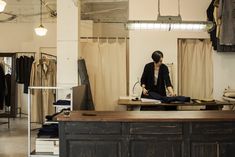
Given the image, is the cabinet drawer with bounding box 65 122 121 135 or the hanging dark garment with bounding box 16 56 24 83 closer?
the cabinet drawer with bounding box 65 122 121 135

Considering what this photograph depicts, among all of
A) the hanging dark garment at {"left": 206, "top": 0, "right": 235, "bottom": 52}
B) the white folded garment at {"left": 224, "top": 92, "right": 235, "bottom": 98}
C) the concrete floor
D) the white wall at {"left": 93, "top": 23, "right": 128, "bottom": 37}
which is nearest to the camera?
the concrete floor

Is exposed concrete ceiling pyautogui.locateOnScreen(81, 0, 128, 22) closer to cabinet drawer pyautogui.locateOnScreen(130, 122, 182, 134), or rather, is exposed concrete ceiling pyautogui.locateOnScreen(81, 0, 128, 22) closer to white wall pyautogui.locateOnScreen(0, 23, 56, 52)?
white wall pyautogui.locateOnScreen(0, 23, 56, 52)

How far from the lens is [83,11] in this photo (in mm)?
9359

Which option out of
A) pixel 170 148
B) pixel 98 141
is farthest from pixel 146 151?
pixel 98 141

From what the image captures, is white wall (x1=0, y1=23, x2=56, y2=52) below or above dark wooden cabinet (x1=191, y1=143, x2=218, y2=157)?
above

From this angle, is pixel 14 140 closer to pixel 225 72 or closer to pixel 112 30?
pixel 225 72

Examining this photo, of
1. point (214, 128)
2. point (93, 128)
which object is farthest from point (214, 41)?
point (93, 128)

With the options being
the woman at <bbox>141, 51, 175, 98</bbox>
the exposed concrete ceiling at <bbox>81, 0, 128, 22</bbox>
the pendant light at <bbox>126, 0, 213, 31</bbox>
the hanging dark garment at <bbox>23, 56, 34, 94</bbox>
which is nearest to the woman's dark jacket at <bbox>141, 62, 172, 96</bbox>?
the woman at <bbox>141, 51, 175, 98</bbox>

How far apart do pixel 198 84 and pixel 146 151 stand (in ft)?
11.5

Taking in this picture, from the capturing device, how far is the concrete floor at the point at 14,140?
5574mm

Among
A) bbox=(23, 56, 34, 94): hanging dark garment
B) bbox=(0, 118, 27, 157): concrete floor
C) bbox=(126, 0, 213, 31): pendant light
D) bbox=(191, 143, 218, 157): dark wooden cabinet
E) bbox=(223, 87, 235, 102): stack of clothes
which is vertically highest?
bbox=(126, 0, 213, 31): pendant light

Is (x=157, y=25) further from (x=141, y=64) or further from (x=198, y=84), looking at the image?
(x=198, y=84)

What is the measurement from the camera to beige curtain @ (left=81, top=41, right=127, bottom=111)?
6.82 metres

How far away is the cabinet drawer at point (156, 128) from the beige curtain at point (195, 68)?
10.8ft
